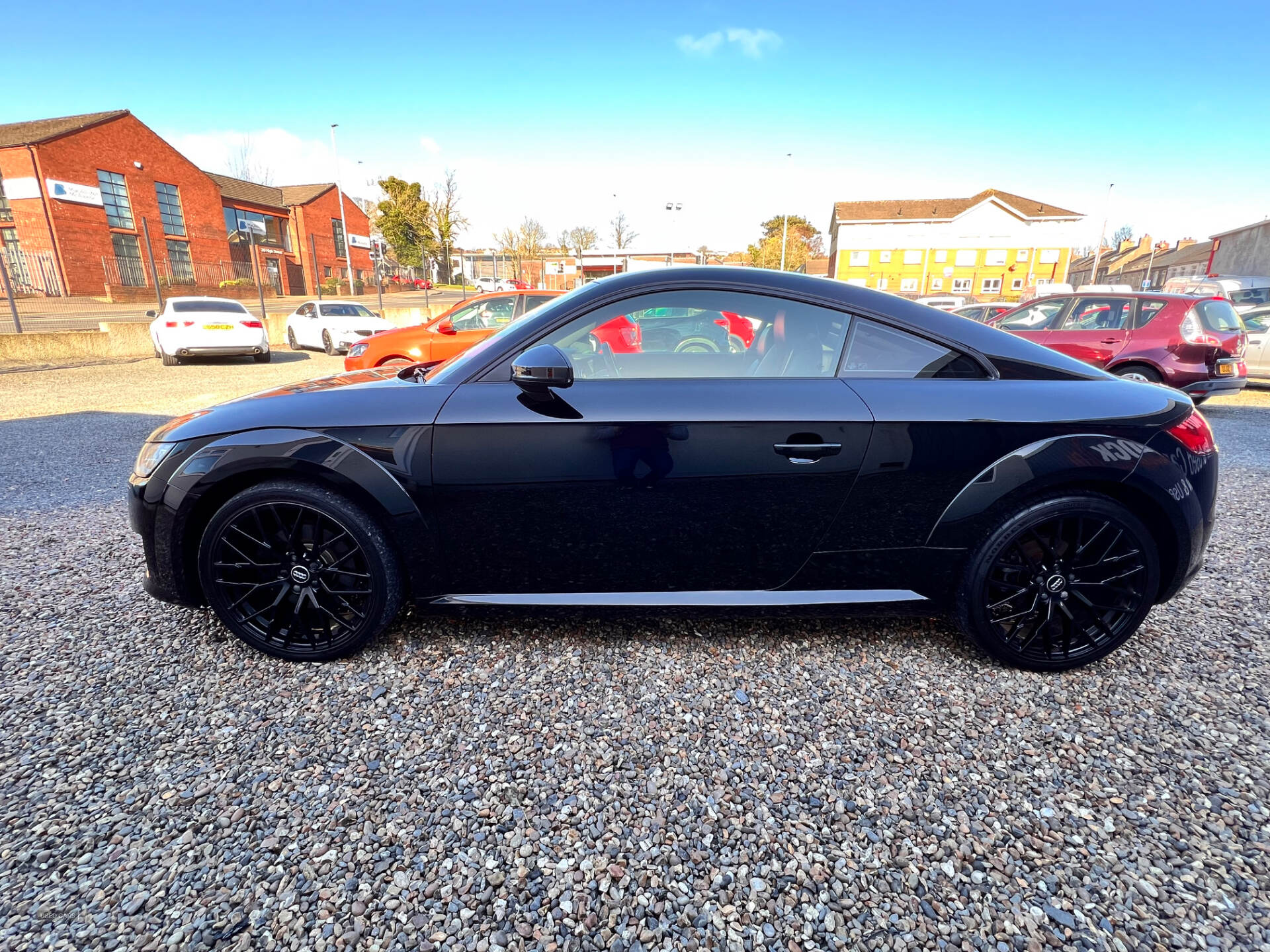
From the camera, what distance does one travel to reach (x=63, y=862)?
64.2 inches

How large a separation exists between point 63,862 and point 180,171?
147 feet

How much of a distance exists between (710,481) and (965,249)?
2365 inches

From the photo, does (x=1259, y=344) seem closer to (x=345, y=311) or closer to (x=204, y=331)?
(x=345, y=311)

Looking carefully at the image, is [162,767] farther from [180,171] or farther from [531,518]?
[180,171]

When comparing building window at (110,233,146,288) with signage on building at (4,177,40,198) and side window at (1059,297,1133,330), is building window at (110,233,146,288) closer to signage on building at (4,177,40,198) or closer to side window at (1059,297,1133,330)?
signage on building at (4,177,40,198)

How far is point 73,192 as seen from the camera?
2911 centimetres

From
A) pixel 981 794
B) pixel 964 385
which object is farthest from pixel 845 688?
pixel 964 385

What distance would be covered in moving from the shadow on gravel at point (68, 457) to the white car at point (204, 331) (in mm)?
5388

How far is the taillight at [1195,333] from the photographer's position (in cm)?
748

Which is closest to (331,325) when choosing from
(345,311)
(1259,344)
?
(345,311)

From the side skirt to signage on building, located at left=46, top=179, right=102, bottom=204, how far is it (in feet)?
126

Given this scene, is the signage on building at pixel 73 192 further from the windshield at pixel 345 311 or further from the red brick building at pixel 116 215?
the windshield at pixel 345 311

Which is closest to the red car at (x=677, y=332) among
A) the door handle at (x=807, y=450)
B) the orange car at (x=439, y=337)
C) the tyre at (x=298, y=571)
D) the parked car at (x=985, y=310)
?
the door handle at (x=807, y=450)

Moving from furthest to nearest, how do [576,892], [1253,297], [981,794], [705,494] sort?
[1253,297], [705,494], [981,794], [576,892]
